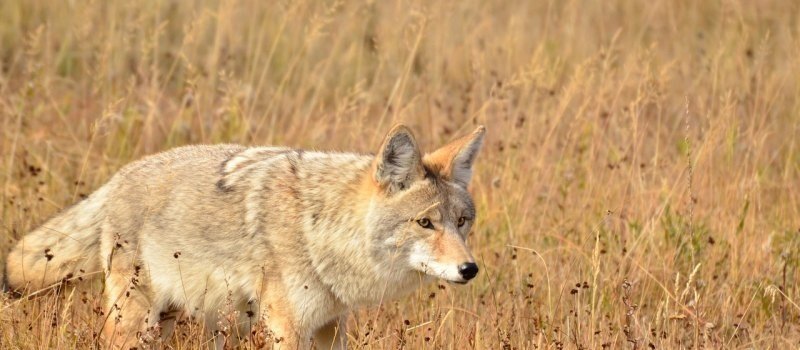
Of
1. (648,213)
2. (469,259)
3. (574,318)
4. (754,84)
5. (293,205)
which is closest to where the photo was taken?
(469,259)

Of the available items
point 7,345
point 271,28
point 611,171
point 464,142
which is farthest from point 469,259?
point 271,28

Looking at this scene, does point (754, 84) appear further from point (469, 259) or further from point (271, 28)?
→ point (469, 259)

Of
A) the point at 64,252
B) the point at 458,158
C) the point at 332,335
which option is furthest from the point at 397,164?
the point at 64,252

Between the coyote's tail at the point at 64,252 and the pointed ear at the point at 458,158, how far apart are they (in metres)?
1.66

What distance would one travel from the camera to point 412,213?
502cm

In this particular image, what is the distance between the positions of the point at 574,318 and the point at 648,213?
146 centimetres

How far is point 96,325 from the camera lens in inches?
199

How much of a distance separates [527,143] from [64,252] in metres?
3.48

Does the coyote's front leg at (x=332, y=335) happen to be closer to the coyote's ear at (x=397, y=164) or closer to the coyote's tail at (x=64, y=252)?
the coyote's ear at (x=397, y=164)

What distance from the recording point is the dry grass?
5664mm

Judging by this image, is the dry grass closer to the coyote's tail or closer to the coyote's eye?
the coyote's tail

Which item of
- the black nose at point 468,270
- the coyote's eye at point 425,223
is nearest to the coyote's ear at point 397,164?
the coyote's eye at point 425,223

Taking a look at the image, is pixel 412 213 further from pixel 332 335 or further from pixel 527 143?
pixel 527 143

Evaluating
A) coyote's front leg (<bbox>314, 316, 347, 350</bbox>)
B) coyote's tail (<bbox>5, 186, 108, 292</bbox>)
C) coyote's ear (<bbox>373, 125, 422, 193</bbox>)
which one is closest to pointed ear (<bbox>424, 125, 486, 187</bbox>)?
coyote's ear (<bbox>373, 125, 422, 193</bbox>)
